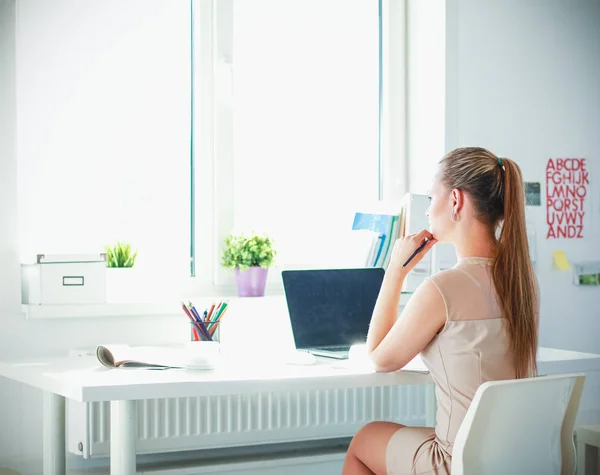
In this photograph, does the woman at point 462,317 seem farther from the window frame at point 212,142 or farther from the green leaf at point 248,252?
the window frame at point 212,142

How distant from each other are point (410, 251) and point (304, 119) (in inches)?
53.7

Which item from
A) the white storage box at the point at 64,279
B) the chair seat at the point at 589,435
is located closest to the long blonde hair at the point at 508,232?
the chair seat at the point at 589,435

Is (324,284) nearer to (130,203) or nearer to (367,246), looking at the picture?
(367,246)

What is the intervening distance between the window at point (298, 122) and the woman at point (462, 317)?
4.01 ft

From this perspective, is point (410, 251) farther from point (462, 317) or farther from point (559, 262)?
point (559, 262)

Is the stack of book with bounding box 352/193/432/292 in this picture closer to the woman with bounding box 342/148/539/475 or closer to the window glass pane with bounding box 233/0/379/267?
the window glass pane with bounding box 233/0/379/267

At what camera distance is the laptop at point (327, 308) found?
7.32 feet

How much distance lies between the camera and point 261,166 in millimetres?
3117

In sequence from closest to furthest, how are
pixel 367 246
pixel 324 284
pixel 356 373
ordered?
pixel 356 373 → pixel 324 284 → pixel 367 246

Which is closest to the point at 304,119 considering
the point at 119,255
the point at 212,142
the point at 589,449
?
the point at 212,142

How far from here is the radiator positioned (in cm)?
266

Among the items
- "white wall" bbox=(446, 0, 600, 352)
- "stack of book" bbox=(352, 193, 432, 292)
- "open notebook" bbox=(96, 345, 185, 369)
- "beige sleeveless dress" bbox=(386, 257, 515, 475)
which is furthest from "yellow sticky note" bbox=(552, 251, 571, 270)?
"open notebook" bbox=(96, 345, 185, 369)

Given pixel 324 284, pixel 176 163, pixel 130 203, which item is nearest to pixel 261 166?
pixel 176 163

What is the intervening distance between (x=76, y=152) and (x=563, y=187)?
1.94 metres
